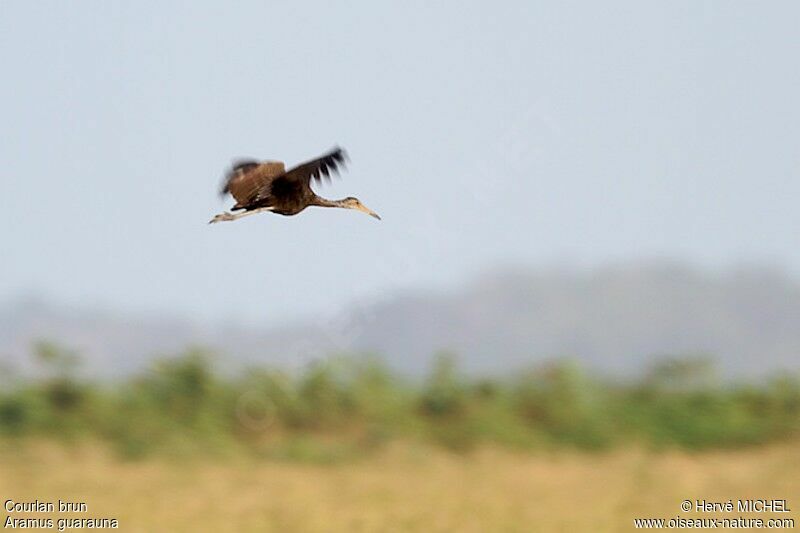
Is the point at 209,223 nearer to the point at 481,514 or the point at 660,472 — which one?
the point at 481,514

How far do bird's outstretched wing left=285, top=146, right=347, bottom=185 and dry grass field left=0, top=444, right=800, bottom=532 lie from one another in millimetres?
5308

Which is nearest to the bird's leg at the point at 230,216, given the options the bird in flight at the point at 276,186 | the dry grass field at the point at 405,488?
the bird in flight at the point at 276,186

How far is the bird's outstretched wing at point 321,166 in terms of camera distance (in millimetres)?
4109

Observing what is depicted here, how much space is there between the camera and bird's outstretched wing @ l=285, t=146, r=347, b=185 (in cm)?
411

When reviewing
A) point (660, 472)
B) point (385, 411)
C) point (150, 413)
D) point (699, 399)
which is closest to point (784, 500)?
point (660, 472)

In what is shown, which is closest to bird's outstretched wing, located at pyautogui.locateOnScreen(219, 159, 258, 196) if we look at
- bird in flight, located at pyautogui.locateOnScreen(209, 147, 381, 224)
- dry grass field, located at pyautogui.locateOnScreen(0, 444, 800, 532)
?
bird in flight, located at pyautogui.locateOnScreen(209, 147, 381, 224)

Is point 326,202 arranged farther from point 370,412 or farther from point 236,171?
point 370,412

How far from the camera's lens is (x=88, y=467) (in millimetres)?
10586

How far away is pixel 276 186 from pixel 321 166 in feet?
1.03

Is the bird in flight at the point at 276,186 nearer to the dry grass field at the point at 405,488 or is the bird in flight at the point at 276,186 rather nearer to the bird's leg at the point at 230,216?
the bird's leg at the point at 230,216

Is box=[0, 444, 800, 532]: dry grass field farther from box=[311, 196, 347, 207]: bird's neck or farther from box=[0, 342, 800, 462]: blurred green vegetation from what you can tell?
box=[311, 196, 347, 207]: bird's neck

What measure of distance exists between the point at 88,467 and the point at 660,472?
14.7 feet

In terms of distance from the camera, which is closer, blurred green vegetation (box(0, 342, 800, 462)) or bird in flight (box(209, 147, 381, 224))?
bird in flight (box(209, 147, 381, 224))

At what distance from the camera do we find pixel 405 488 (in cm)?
1010
